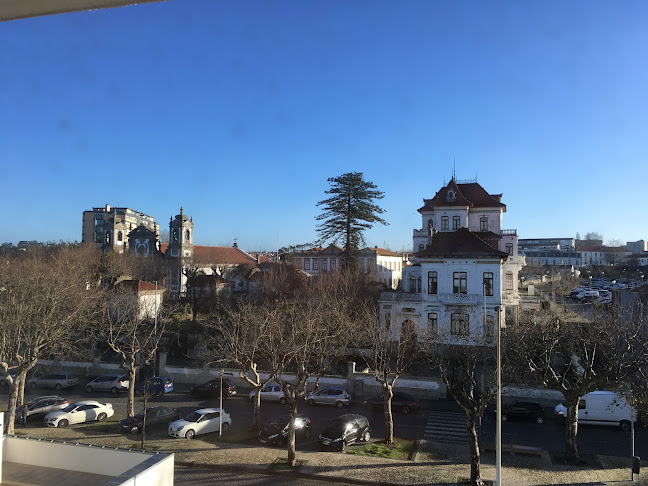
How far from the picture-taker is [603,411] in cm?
2148

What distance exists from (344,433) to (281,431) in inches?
108

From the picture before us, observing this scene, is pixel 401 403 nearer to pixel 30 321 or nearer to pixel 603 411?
pixel 603 411

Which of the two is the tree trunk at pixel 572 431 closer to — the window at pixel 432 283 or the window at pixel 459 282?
the window at pixel 459 282

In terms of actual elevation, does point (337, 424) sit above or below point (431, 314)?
below

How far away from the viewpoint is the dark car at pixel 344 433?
18688 mm

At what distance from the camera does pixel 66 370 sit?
33.2m

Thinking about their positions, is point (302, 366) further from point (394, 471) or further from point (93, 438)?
point (93, 438)

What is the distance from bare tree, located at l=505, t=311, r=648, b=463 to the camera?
17188 mm

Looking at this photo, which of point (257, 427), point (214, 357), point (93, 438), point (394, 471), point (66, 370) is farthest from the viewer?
point (66, 370)

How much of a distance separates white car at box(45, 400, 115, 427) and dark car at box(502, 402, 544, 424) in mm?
19994

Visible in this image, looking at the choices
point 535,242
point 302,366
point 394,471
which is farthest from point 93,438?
point 535,242

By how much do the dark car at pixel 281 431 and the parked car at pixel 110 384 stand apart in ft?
43.4

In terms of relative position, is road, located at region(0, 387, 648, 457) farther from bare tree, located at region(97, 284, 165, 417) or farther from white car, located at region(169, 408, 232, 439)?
bare tree, located at region(97, 284, 165, 417)

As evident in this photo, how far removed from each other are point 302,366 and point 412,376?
11.1 metres
